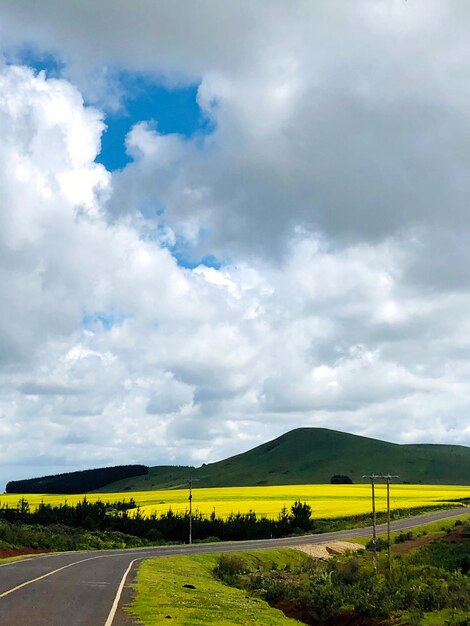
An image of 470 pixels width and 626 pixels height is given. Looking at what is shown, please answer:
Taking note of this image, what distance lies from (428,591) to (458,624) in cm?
690

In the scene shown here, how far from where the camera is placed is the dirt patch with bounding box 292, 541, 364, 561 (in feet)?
244

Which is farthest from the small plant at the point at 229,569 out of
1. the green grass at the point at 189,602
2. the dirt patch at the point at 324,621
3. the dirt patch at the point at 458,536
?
the dirt patch at the point at 458,536

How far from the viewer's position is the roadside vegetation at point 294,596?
2813cm

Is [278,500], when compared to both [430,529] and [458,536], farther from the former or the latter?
[458,536]

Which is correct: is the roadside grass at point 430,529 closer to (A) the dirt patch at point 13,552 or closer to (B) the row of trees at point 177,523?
(B) the row of trees at point 177,523

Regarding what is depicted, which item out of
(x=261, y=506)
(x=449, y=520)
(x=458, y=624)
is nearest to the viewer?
(x=458, y=624)

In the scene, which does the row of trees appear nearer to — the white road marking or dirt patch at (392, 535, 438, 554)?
dirt patch at (392, 535, 438, 554)

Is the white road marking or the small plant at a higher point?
the white road marking

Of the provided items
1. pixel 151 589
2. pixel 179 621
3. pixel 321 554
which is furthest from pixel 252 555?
pixel 179 621

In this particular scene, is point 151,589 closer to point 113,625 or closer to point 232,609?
point 232,609

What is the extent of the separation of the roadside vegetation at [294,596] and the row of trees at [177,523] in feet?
158

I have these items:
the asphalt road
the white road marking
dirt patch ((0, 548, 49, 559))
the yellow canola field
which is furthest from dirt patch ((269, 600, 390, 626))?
the yellow canola field

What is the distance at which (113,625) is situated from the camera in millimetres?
22734

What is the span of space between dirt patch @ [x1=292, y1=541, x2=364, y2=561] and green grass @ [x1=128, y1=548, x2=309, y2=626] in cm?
2367
